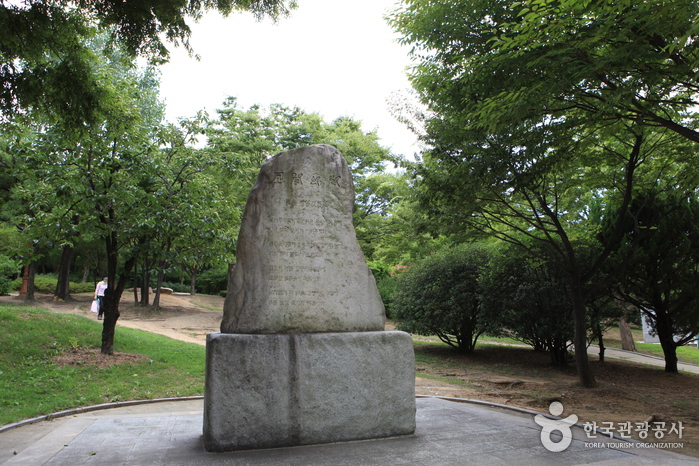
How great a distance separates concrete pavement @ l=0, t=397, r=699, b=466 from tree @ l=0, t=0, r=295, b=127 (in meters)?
4.68

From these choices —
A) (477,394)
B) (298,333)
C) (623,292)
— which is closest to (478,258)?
(623,292)

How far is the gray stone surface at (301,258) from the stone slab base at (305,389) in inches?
10.2

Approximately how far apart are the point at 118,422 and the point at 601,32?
7.32m

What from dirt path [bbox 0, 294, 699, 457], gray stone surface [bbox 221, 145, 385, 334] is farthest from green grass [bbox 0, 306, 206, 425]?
dirt path [bbox 0, 294, 699, 457]

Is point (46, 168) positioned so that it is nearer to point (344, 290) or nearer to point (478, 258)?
point (344, 290)

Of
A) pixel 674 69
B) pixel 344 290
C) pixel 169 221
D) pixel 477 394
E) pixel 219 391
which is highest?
pixel 674 69

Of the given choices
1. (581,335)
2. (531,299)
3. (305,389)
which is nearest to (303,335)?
(305,389)

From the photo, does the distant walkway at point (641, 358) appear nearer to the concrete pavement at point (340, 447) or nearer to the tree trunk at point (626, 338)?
the tree trunk at point (626, 338)

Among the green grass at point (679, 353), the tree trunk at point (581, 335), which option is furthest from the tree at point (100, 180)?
the green grass at point (679, 353)

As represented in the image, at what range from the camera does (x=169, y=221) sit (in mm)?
9430

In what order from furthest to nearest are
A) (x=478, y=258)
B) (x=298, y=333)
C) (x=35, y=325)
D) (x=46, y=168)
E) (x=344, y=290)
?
1. (x=478, y=258)
2. (x=35, y=325)
3. (x=46, y=168)
4. (x=344, y=290)
5. (x=298, y=333)

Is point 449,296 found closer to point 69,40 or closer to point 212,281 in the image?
point 69,40

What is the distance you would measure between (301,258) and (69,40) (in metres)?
5.16

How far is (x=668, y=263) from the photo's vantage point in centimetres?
1243
